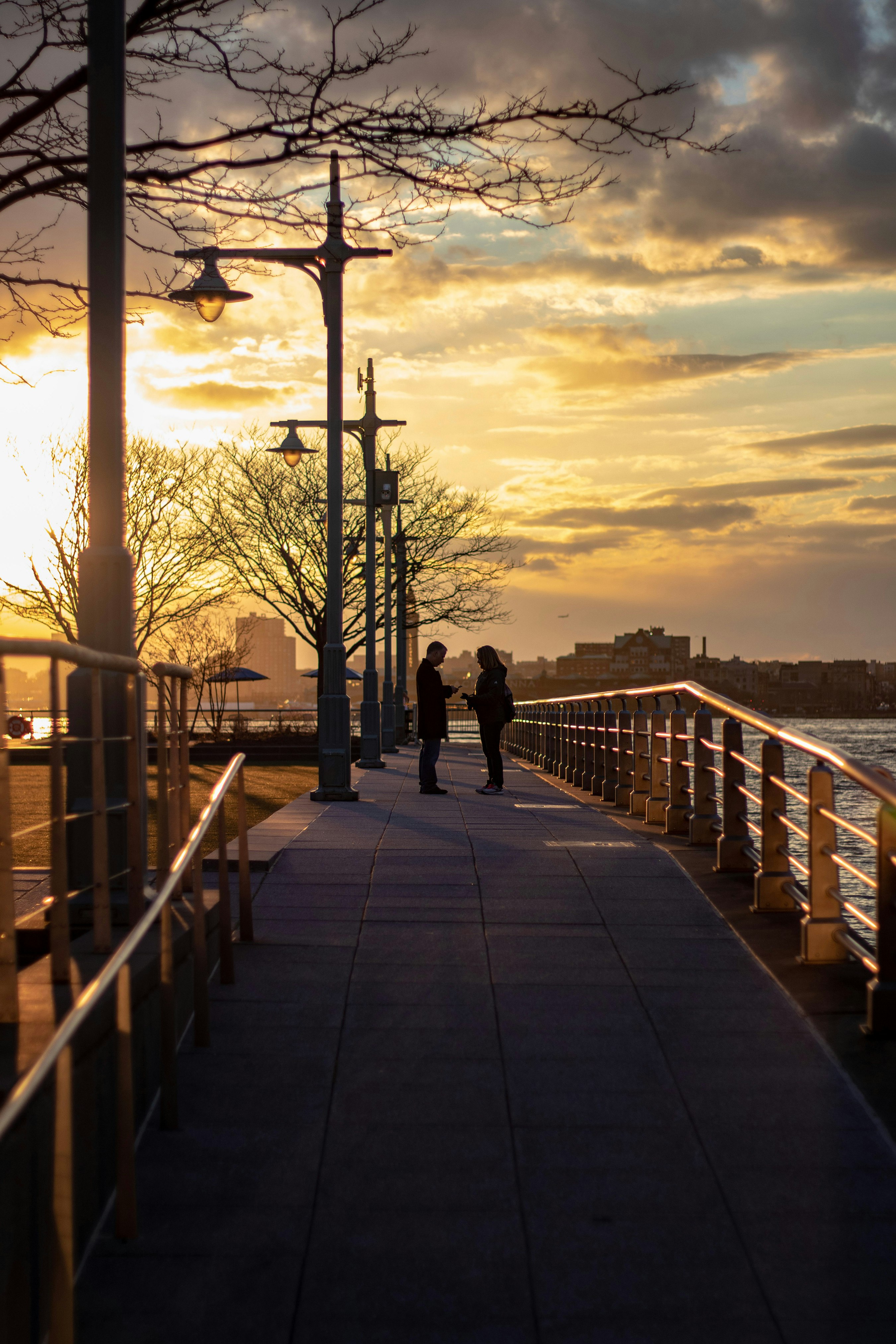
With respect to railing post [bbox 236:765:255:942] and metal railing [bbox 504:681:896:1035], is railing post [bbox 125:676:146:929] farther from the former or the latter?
metal railing [bbox 504:681:896:1035]

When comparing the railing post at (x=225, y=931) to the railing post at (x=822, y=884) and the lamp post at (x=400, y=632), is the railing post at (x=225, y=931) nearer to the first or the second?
the railing post at (x=822, y=884)

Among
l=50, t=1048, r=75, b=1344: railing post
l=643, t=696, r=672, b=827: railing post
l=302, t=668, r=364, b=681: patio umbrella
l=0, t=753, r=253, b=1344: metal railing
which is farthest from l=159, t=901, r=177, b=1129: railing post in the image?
l=302, t=668, r=364, b=681: patio umbrella

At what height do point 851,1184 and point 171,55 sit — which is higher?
point 171,55

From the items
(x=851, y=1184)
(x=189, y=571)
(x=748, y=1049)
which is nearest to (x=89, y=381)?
(x=748, y=1049)

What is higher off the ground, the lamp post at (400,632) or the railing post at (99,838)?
the lamp post at (400,632)

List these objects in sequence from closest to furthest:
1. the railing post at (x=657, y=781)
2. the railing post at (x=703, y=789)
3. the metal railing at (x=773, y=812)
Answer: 1. the metal railing at (x=773, y=812)
2. the railing post at (x=703, y=789)
3. the railing post at (x=657, y=781)

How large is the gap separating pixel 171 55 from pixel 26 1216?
6308mm

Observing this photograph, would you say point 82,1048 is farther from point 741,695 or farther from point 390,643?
point 741,695

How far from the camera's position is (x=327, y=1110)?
448 centimetres

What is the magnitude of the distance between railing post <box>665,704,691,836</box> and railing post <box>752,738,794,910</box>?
2563 mm

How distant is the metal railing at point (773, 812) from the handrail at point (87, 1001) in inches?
98.7

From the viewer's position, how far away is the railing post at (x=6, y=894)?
3441 mm

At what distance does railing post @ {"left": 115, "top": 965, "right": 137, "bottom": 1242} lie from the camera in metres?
3.60

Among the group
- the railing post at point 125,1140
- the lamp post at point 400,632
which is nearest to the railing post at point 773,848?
the railing post at point 125,1140
